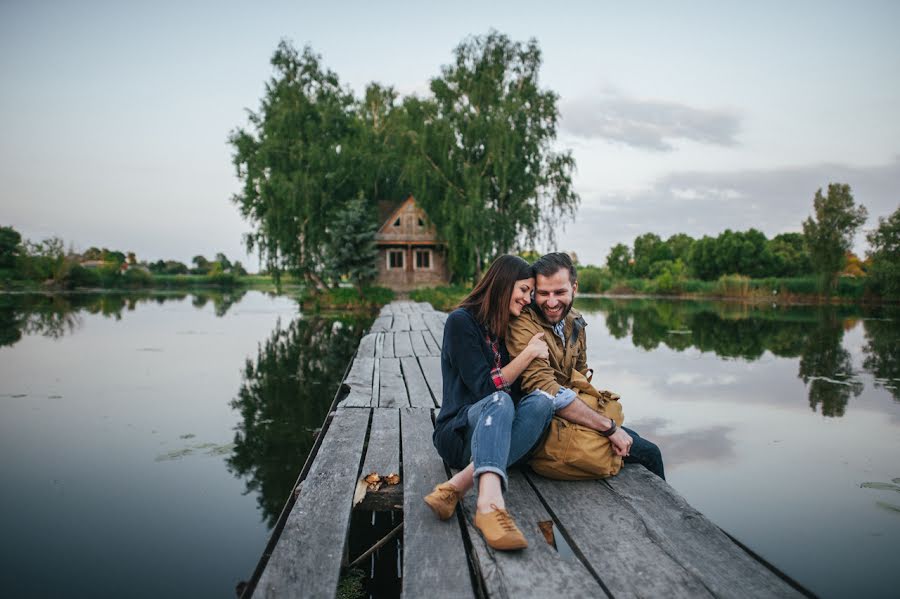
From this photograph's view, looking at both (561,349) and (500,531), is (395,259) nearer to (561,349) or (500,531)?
(561,349)

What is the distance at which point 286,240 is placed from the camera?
77.3 ft

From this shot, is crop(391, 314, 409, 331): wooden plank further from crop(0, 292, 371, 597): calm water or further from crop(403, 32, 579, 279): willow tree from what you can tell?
crop(403, 32, 579, 279): willow tree

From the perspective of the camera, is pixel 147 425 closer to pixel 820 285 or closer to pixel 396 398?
pixel 396 398

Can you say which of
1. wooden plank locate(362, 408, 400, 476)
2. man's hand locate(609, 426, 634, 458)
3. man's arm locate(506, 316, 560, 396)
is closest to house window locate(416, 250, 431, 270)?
wooden plank locate(362, 408, 400, 476)

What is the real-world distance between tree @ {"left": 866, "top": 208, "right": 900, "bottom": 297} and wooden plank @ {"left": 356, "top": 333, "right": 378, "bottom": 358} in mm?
29511

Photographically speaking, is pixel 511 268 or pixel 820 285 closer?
pixel 511 268

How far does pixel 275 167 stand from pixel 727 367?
63.5 feet

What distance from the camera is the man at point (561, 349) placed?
264 centimetres

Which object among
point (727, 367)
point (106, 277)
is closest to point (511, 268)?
point (727, 367)

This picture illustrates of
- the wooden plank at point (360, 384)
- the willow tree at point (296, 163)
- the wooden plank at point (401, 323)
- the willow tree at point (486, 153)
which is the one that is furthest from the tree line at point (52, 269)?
the wooden plank at point (360, 384)

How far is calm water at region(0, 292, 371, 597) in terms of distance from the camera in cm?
324

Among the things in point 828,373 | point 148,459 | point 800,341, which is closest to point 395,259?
point 800,341

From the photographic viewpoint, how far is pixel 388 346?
7926 millimetres

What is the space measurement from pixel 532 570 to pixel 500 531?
0.57ft
